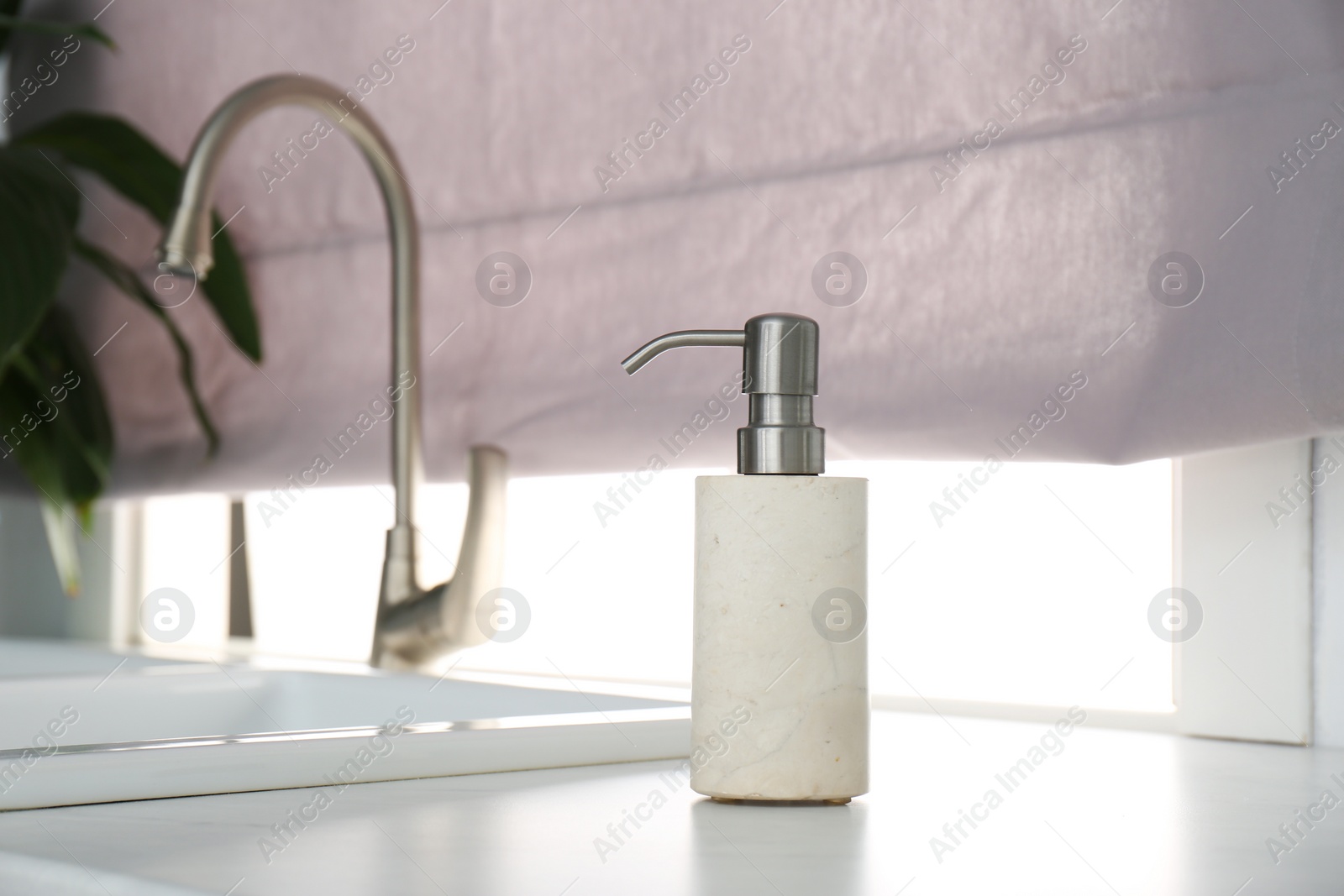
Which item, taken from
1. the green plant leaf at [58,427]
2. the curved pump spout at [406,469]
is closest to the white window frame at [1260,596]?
the curved pump spout at [406,469]

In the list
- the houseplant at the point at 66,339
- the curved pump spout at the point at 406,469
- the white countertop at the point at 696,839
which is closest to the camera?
the white countertop at the point at 696,839

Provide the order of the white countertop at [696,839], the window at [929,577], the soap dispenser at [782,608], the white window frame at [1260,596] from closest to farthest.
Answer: the white countertop at [696,839]
the soap dispenser at [782,608]
the white window frame at [1260,596]
the window at [929,577]

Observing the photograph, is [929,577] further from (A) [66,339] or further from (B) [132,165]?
(A) [66,339]

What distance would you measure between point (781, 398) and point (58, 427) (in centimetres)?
108

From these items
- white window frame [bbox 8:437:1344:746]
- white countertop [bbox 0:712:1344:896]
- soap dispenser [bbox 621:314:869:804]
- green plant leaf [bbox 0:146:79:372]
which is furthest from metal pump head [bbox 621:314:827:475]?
green plant leaf [bbox 0:146:79:372]

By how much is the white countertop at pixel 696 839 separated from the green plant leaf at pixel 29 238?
712mm

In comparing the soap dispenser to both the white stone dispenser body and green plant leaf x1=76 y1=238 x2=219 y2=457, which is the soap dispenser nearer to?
the white stone dispenser body

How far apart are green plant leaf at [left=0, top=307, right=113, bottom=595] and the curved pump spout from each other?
432 mm

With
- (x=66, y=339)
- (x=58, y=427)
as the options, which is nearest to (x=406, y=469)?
(x=58, y=427)

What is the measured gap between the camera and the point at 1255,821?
0.51 m

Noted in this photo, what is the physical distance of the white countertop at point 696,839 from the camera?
386 mm

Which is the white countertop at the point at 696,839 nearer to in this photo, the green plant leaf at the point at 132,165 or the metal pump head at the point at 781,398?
the metal pump head at the point at 781,398

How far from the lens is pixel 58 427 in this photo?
4.42 ft

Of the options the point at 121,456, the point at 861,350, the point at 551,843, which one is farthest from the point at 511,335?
the point at 551,843
